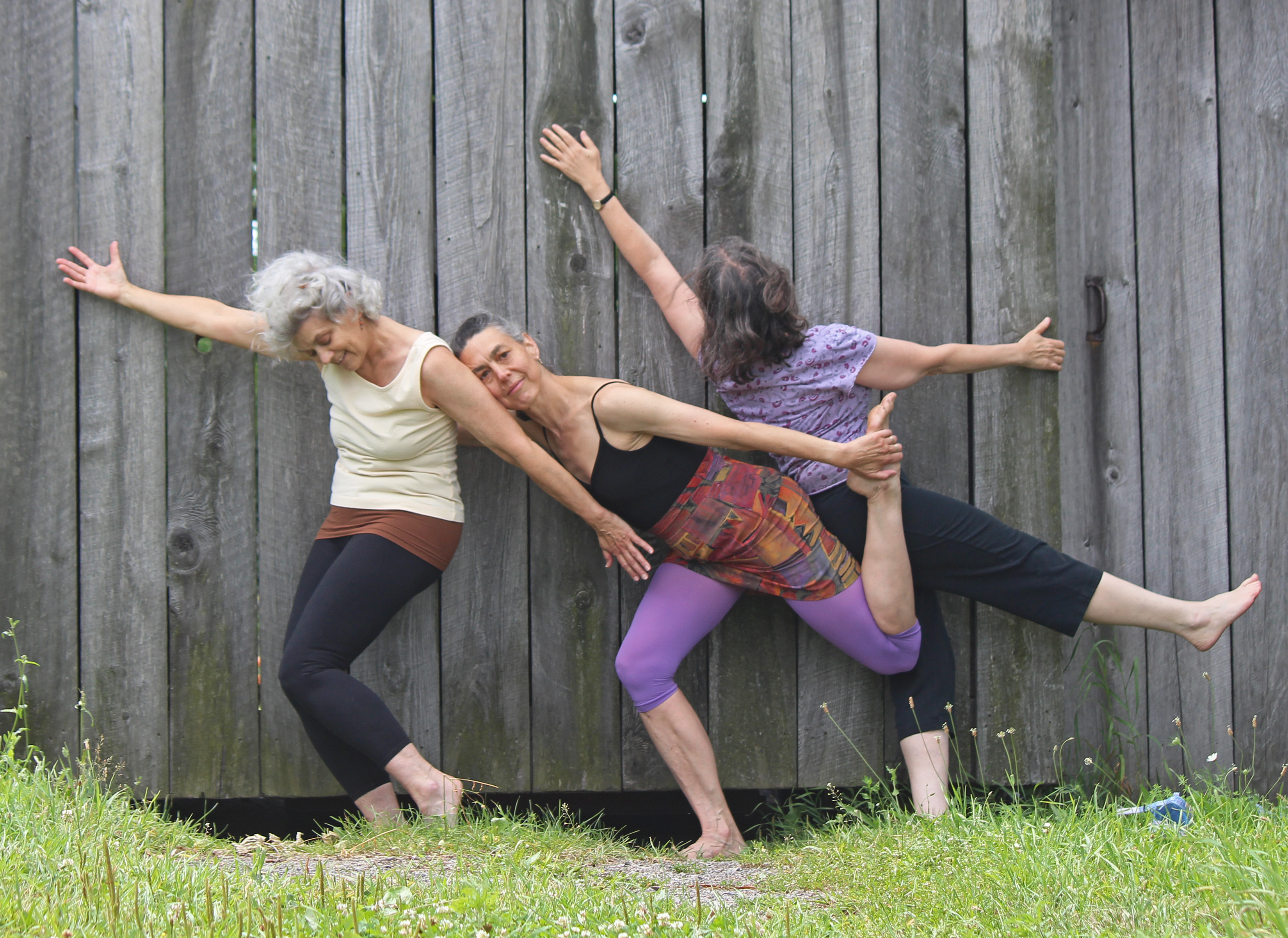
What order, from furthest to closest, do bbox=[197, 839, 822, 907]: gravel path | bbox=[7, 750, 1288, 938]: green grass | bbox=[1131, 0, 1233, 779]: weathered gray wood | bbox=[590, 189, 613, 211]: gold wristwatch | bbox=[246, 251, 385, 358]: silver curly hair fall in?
bbox=[1131, 0, 1233, 779]: weathered gray wood, bbox=[590, 189, 613, 211]: gold wristwatch, bbox=[246, 251, 385, 358]: silver curly hair, bbox=[197, 839, 822, 907]: gravel path, bbox=[7, 750, 1288, 938]: green grass

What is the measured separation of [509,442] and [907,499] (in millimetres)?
1195

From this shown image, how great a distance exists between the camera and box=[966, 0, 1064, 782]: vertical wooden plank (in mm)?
3090

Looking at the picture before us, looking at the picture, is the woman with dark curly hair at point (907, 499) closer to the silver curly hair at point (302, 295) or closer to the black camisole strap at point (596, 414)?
the black camisole strap at point (596, 414)

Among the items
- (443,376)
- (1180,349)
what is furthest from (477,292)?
(1180,349)

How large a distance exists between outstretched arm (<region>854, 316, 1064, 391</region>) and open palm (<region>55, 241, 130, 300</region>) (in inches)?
90.7

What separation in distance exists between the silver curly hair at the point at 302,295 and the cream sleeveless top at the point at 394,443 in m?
0.16

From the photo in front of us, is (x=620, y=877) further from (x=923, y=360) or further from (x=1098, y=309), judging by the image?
(x=1098, y=309)

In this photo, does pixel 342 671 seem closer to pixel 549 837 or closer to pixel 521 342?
pixel 549 837

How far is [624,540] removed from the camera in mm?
2803

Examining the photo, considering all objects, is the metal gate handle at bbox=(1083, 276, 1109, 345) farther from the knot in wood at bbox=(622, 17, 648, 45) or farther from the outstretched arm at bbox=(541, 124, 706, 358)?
the knot in wood at bbox=(622, 17, 648, 45)

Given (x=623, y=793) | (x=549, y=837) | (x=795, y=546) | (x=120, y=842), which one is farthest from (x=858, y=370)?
(x=120, y=842)

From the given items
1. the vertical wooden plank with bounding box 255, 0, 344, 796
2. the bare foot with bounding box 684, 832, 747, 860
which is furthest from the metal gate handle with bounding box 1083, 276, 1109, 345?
the vertical wooden plank with bounding box 255, 0, 344, 796

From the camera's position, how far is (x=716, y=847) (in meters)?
2.80

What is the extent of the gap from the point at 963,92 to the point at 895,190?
383mm
